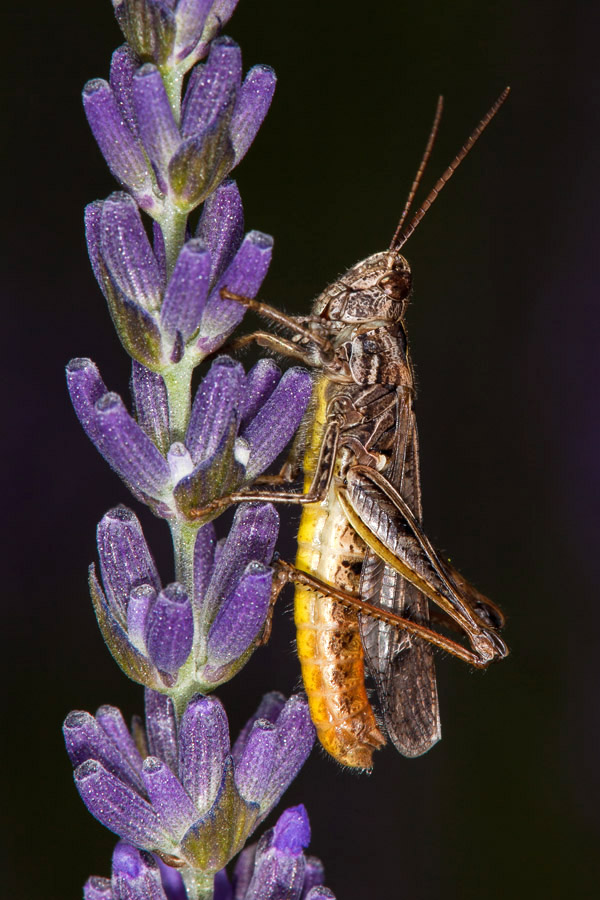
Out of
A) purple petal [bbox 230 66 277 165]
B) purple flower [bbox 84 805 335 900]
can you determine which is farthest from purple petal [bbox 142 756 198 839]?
purple petal [bbox 230 66 277 165]

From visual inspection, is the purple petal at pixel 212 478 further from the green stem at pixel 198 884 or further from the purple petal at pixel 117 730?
the green stem at pixel 198 884

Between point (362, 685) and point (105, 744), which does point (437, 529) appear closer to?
point (362, 685)

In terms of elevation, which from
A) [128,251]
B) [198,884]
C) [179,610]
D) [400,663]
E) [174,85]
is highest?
[174,85]

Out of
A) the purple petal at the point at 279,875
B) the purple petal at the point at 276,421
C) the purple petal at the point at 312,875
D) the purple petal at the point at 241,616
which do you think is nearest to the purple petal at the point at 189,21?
the purple petal at the point at 276,421

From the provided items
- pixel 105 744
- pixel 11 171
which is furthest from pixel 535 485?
pixel 105 744

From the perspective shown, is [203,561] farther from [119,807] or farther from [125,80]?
[125,80]

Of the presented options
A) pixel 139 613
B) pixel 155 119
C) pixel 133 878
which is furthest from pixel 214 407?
pixel 133 878

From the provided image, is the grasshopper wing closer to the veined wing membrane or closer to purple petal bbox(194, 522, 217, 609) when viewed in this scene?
the veined wing membrane
